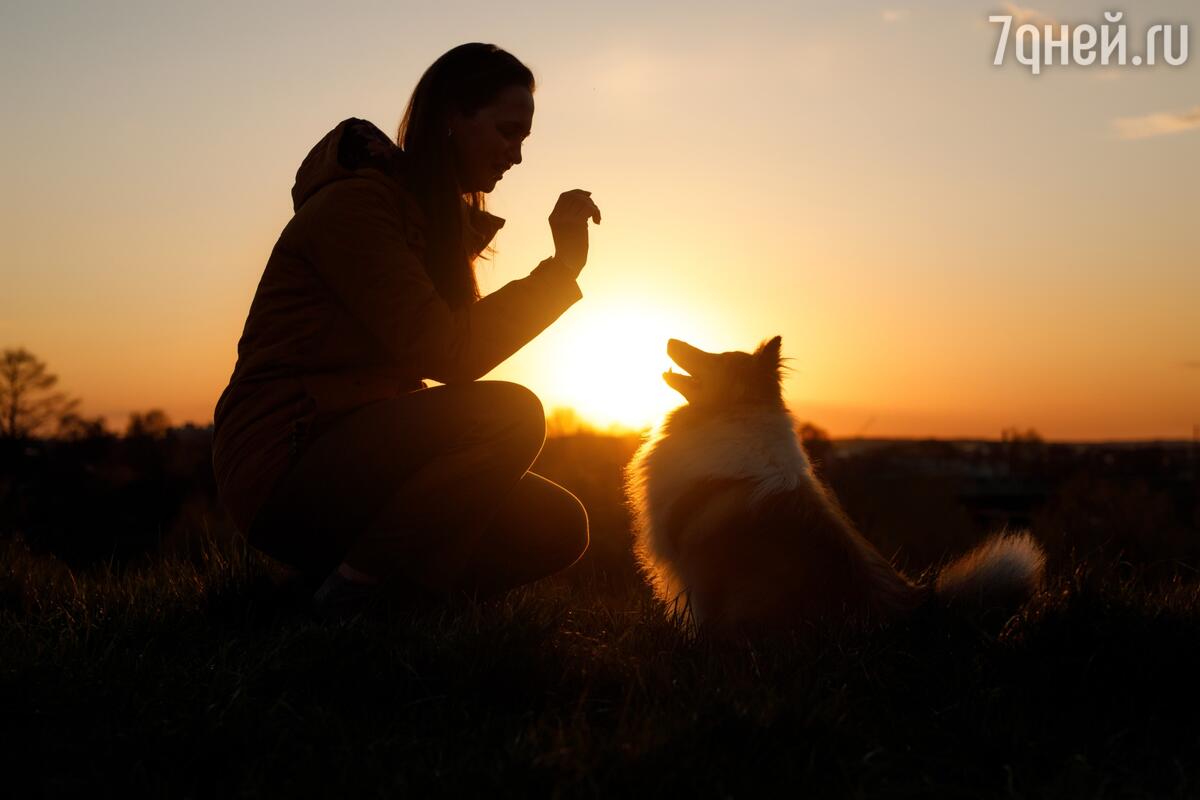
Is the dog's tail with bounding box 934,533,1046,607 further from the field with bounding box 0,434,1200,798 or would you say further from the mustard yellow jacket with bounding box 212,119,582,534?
the mustard yellow jacket with bounding box 212,119,582,534

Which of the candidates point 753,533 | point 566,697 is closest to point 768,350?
point 753,533

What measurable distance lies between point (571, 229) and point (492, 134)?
1.49 feet

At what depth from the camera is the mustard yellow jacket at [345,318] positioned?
342 cm

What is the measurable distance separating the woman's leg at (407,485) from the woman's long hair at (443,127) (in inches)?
19.5

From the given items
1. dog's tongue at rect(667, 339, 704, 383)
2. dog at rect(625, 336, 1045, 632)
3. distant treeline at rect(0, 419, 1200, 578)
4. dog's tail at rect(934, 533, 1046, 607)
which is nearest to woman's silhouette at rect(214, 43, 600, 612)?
dog at rect(625, 336, 1045, 632)

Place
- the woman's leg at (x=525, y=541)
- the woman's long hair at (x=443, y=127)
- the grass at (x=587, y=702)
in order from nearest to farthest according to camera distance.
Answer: the grass at (x=587, y=702) → the woman's long hair at (x=443, y=127) → the woman's leg at (x=525, y=541)

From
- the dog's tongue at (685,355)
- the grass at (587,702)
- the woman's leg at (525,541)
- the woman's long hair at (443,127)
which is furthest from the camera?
the dog's tongue at (685,355)

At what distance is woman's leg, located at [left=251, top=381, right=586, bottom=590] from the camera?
3531 mm

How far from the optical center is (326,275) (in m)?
3.47

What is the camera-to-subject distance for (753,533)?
13.5 ft

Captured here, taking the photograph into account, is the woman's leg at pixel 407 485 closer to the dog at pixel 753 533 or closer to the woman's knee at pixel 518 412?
the woman's knee at pixel 518 412

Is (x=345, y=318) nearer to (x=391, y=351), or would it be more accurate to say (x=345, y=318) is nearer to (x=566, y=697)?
(x=391, y=351)

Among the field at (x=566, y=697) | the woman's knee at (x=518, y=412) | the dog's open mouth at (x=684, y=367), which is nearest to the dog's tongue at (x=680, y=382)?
the dog's open mouth at (x=684, y=367)

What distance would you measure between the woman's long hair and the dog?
153 cm
